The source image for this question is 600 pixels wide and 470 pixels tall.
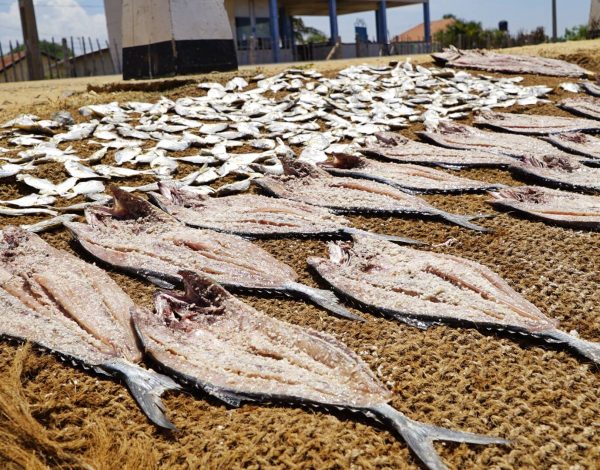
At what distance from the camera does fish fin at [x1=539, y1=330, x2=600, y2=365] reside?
240 cm

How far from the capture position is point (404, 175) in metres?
4.71

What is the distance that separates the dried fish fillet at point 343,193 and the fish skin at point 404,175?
7.3 inches

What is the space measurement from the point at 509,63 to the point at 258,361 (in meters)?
8.48

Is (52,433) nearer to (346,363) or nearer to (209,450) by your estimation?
(209,450)

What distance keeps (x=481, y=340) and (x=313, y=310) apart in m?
0.75

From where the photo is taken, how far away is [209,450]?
6.52 ft

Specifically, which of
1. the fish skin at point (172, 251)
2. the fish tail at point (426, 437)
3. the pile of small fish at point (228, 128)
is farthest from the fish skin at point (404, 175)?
the fish tail at point (426, 437)

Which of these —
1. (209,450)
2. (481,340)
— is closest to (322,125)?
(481,340)

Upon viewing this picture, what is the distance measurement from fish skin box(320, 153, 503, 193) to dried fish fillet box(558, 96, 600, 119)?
10.0ft

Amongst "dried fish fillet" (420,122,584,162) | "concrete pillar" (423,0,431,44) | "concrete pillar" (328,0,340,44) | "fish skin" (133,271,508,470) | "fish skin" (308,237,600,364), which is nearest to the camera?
"fish skin" (133,271,508,470)

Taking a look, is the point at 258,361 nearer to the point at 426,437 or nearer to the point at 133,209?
the point at 426,437

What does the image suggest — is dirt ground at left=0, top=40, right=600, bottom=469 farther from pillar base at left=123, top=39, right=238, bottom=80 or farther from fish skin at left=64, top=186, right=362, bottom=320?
pillar base at left=123, top=39, right=238, bottom=80

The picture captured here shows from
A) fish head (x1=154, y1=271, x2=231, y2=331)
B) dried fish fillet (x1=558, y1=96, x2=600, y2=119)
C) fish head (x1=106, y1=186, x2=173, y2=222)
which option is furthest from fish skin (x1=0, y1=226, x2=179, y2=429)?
dried fish fillet (x1=558, y1=96, x2=600, y2=119)

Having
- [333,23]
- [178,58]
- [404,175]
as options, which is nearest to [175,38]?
[178,58]
